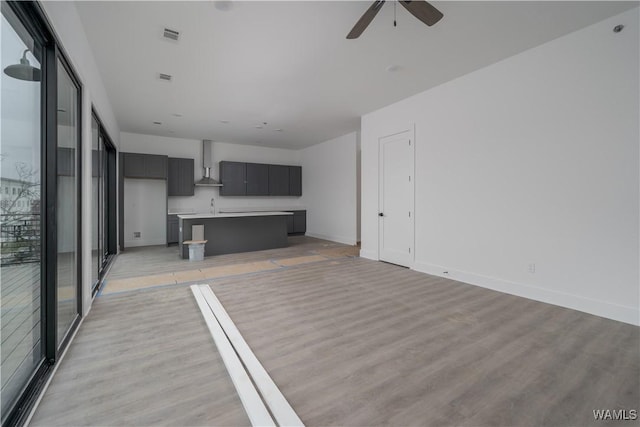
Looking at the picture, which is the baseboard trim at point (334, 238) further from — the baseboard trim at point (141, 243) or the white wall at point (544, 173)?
the baseboard trim at point (141, 243)

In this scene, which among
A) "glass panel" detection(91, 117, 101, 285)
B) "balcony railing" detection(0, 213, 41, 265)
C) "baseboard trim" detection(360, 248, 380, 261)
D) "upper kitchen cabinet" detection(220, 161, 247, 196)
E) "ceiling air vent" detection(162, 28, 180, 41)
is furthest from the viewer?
"upper kitchen cabinet" detection(220, 161, 247, 196)

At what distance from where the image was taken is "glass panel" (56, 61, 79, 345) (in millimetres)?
2193

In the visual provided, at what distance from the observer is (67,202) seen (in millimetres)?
2408

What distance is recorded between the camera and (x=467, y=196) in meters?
4.05

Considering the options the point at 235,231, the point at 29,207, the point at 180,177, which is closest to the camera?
the point at 29,207

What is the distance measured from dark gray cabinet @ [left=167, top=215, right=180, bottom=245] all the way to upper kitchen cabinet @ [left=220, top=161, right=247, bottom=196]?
148cm

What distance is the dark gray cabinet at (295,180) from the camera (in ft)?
30.0

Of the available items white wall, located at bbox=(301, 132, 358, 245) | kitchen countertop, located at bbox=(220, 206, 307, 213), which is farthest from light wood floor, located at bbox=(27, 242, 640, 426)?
kitchen countertop, located at bbox=(220, 206, 307, 213)

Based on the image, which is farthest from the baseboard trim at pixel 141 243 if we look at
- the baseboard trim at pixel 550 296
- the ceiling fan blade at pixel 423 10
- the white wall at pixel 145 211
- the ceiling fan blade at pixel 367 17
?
the ceiling fan blade at pixel 423 10

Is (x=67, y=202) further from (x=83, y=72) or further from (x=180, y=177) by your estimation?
(x=180, y=177)

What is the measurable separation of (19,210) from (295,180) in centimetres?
779

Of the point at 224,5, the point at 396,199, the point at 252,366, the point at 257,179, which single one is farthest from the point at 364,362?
Answer: the point at 257,179

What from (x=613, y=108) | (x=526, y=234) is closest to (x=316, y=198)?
(x=526, y=234)

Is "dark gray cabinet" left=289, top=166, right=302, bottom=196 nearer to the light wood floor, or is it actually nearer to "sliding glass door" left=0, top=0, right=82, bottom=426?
the light wood floor
